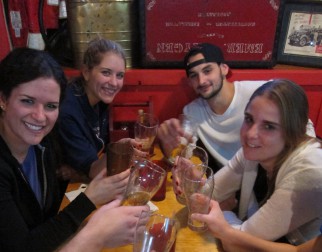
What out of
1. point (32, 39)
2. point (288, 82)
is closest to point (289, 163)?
point (288, 82)

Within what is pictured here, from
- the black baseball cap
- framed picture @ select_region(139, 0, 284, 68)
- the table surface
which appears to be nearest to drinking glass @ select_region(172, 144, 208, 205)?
the table surface

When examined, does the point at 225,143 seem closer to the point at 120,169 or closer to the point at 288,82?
the point at 288,82

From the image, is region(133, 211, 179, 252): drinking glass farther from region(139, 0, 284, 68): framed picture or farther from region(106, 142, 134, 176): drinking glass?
region(139, 0, 284, 68): framed picture

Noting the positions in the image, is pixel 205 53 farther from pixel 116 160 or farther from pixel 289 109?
pixel 116 160

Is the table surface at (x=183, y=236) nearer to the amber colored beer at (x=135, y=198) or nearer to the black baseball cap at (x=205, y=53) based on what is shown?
the amber colored beer at (x=135, y=198)

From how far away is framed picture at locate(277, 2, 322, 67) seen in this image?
2.00m

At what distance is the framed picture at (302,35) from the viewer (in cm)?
200

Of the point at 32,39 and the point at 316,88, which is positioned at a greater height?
the point at 32,39

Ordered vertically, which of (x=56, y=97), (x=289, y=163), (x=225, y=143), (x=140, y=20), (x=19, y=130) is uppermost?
(x=140, y=20)

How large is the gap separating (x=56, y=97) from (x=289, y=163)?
0.92 m

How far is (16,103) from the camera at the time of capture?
110 centimetres

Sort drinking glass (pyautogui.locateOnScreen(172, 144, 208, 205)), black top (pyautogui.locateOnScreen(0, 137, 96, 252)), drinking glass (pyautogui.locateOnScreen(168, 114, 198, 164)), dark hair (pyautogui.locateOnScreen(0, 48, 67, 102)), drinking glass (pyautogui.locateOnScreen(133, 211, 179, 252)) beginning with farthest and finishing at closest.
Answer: drinking glass (pyautogui.locateOnScreen(168, 114, 198, 164)) → drinking glass (pyautogui.locateOnScreen(172, 144, 208, 205)) → dark hair (pyautogui.locateOnScreen(0, 48, 67, 102)) → black top (pyautogui.locateOnScreen(0, 137, 96, 252)) → drinking glass (pyautogui.locateOnScreen(133, 211, 179, 252))

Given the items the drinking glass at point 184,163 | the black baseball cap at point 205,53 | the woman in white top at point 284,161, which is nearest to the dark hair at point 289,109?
the woman in white top at point 284,161

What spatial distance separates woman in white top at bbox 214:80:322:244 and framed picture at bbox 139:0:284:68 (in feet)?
2.93
